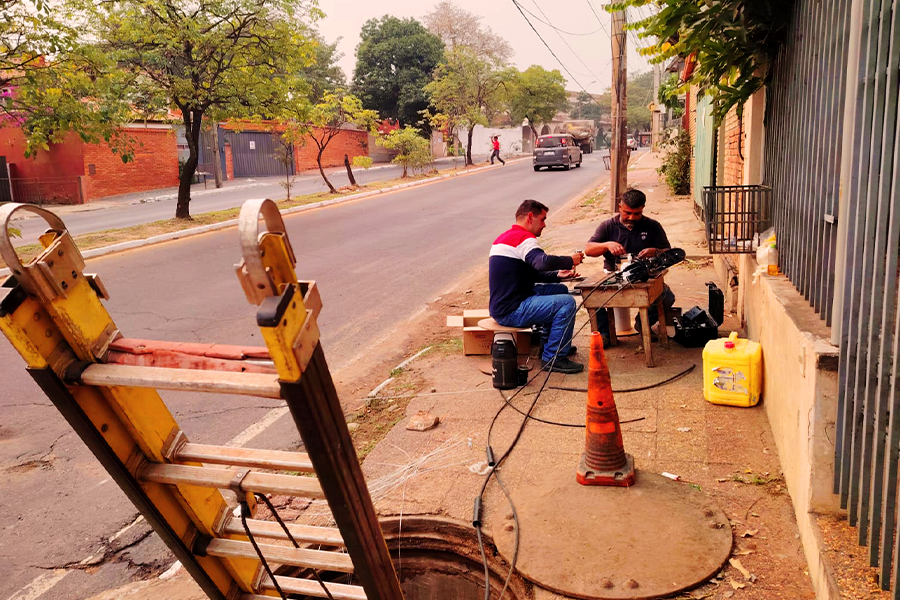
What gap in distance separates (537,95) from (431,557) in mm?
57871

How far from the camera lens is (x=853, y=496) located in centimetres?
306

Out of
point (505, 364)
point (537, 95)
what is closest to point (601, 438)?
point (505, 364)

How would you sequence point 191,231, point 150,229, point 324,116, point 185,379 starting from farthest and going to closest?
point 324,116 → point 150,229 → point 191,231 → point 185,379

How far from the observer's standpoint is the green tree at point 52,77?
1247 cm

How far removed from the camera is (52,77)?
13.0 meters

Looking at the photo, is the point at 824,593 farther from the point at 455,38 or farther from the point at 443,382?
the point at 455,38

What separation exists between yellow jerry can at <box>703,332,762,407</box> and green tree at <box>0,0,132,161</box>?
39.9 ft

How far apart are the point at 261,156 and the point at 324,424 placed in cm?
4149

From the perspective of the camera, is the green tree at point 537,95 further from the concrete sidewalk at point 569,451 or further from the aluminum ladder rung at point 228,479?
the aluminum ladder rung at point 228,479

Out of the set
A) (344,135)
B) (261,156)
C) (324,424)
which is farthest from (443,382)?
(344,135)

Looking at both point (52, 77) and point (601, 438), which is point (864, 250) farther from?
point (52, 77)

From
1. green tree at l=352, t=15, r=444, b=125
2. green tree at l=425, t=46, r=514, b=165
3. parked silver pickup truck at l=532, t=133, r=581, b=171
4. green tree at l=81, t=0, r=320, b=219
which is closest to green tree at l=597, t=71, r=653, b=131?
green tree at l=352, t=15, r=444, b=125

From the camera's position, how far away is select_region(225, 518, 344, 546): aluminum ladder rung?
243cm

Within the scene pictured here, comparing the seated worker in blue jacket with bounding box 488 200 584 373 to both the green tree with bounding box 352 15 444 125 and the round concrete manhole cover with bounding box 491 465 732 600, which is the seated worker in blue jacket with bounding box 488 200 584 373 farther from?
the green tree with bounding box 352 15 444 125
